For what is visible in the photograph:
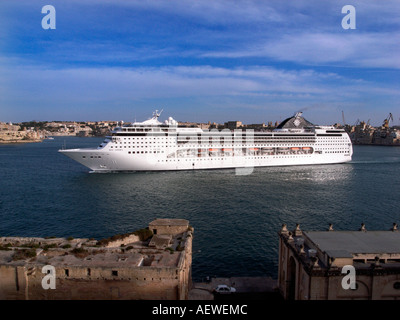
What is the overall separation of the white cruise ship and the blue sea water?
2295 mm

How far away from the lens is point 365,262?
9.29m

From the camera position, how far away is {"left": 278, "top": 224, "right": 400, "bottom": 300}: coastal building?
28.1ft

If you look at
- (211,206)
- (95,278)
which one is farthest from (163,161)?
(95,278)

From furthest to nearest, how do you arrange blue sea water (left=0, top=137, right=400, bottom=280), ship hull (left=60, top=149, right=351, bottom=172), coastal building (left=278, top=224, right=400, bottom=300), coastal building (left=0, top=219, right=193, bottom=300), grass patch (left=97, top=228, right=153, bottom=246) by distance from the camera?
1. ship hull (left=60, top=149, right=351, bottom=172)
2. blue sea water (left=0, top=137, right=400, bottom=280)
3. grass patch (left=97, top=228, right=153, bottom=246)
4. coastal building (left=0, top=219, right=193, bottom=300)
5. coastal building (left=278, top=224, right=400, bottom=300)

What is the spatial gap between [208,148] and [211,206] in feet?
72.0

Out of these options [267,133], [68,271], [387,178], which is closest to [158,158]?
[267,133]

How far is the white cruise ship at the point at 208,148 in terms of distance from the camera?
40.5 m

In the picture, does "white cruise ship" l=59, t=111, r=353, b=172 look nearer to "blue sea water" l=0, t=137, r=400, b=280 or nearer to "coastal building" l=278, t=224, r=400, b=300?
"blue sea water" l=0, t=137, r=400, b=280

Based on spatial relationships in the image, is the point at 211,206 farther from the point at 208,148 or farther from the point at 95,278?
the point at 208,148

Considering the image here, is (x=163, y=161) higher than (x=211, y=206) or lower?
higher

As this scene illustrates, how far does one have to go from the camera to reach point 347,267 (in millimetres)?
8516

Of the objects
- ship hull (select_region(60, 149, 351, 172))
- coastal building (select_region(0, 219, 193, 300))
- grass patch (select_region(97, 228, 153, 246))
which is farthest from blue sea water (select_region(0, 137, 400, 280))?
coastal building (select_region(0, 219, 193, 300))

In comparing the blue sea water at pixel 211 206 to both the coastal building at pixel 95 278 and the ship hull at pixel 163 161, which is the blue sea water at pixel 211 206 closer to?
the ship hull at pixel 163 161
